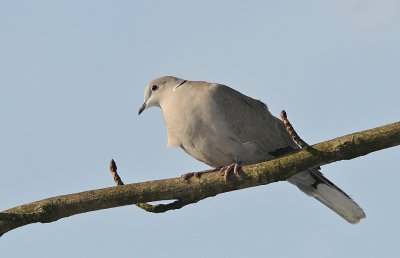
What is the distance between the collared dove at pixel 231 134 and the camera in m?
6.91

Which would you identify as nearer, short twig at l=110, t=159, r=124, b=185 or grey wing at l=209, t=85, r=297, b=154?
short twig at l=110, t=159, r=124, b=185

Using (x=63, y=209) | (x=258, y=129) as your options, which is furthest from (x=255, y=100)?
(x=63, y=209)

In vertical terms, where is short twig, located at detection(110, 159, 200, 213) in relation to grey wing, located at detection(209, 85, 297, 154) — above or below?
below

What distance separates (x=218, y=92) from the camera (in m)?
7.28

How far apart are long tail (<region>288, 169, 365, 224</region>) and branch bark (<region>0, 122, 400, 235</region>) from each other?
1891 mm

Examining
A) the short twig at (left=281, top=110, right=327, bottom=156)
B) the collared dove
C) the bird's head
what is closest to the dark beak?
the bird's head

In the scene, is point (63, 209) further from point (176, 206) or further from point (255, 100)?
point (255, 100)

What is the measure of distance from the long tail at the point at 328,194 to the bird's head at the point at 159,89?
1894 mm

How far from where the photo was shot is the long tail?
6668 millimetres

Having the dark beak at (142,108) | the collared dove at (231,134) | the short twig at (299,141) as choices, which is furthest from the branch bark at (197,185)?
the dark beak at (142,108)

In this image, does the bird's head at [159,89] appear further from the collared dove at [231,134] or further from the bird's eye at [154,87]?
the collared dove at [231,134]

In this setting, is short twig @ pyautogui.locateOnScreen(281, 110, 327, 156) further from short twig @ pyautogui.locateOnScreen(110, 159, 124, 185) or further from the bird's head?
the bird's head

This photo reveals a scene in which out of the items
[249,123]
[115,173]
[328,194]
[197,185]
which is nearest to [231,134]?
[249,123]

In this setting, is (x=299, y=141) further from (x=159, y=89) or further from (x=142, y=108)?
(x=142, y=108)
